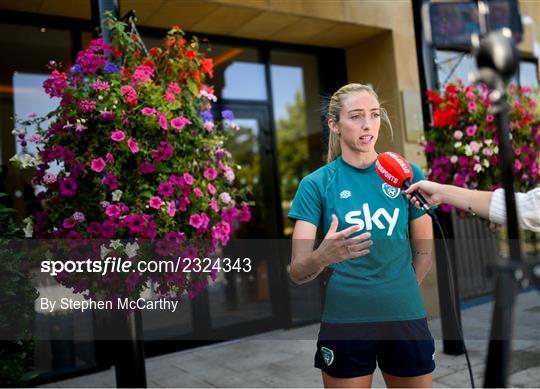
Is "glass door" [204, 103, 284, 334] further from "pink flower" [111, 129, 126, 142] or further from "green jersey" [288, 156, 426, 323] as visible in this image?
"green jersey" [288, 156, 426, 323]

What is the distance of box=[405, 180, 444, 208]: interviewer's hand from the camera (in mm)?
1960

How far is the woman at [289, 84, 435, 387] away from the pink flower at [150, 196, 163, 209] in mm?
1039

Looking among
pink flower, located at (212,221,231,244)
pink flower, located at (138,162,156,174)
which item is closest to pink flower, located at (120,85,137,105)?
pink flower, located at (138,162,156,174)

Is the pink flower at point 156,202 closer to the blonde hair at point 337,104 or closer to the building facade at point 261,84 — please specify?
the blonde hair at point 337,104

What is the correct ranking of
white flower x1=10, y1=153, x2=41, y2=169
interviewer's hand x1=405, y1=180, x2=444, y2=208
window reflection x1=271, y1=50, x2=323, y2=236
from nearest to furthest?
interviewer's hand x1=405, y1=180, x2=444, y2=208, white flower x1=10, y1=153, x2=41, y2=169, window reflection x1=271, y1=50, x2=323, y2=236

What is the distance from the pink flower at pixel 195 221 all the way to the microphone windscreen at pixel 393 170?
1.31 meters

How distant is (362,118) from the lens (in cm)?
222

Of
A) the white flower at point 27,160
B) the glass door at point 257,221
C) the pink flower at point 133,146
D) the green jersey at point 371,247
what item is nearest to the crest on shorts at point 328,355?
the green jersey at point 371,247

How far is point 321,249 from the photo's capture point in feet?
6.30

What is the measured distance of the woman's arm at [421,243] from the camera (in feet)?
7.32

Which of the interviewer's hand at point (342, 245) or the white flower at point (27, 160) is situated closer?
the interviewer's hand at point (342, 245)

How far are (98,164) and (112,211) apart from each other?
27 cm

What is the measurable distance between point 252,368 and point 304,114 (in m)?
3.51

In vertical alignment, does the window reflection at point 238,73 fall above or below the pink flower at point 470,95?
above
